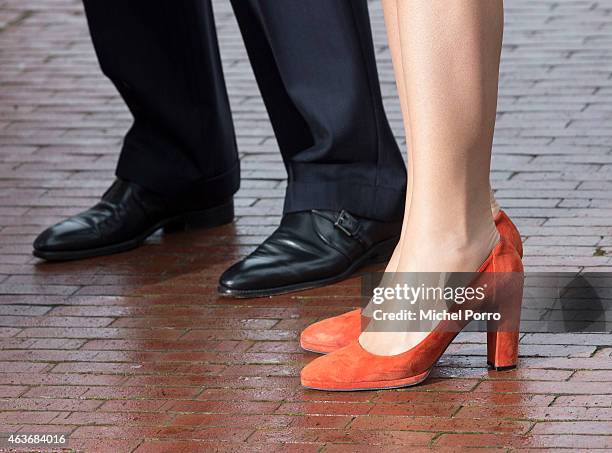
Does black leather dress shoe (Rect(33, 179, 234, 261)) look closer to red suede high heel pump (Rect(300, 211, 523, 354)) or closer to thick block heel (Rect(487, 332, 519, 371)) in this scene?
red suede high heel pump (Rect(300, 211, 523, 354))

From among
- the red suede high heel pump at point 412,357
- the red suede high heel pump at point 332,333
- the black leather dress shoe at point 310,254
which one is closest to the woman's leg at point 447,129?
the red suede high heel pump at point 412,357

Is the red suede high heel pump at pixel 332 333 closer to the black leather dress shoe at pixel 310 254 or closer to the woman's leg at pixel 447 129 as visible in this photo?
the woman's leg at pixel 447 129

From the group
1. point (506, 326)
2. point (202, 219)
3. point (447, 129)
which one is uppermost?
point (447, 129)

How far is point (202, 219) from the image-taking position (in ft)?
12.2

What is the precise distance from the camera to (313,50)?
319 centimetres

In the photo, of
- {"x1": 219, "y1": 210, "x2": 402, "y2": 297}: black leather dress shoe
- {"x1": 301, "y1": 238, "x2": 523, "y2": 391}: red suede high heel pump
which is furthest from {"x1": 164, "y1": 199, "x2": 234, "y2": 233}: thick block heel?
{"x1": 301, "y1": 238, "x2": 523, "y2": 391}: red suede high heel pump

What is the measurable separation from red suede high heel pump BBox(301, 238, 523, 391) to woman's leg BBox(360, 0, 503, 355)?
2 cm

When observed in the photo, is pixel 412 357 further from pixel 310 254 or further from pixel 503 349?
pixel 310 254

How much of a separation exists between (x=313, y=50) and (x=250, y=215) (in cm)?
73

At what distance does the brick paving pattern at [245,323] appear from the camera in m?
2.47

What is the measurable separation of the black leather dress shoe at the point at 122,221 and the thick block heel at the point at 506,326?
48.9 inches

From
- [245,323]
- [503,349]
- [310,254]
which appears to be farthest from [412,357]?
[310,254]

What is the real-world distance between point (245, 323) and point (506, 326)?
0.66 metres

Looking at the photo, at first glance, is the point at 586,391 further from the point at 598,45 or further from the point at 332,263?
the point at 598,45
